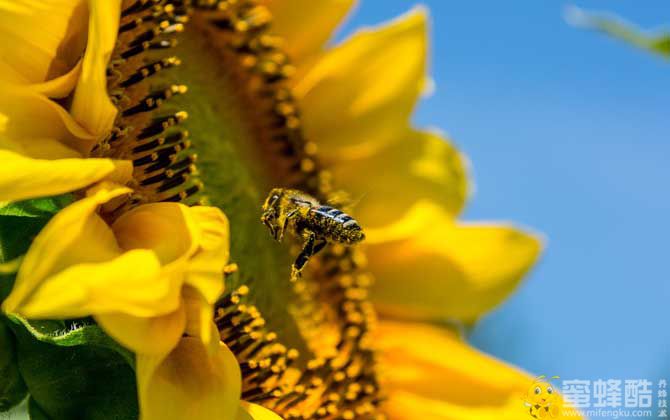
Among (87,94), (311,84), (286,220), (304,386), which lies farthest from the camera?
(311,84)

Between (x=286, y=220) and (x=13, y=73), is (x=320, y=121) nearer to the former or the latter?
(x=286, y=220)

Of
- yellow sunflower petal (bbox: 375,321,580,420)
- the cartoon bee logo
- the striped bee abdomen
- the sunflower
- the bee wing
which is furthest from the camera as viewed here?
yellow sunflower petal (bbox: 375,321,580,420)

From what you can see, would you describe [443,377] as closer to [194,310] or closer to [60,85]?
[194,310]

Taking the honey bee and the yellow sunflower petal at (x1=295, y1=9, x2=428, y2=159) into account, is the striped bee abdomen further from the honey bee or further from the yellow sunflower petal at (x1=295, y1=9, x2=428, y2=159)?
the yellow sunflower petal at (x1=295, y1=9, x2=428, y2=159)

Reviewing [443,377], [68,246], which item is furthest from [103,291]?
[443,377]

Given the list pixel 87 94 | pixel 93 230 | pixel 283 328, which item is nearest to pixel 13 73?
pixel 87 94

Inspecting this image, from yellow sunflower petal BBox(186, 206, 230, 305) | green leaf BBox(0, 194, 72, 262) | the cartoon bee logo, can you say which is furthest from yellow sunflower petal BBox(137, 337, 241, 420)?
the cartoon bee logo

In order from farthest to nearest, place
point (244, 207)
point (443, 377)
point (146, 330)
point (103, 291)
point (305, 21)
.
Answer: point (443, 377)
point (305, 21)
point (244, 207)
point (146, 330)
point (103, 291)
